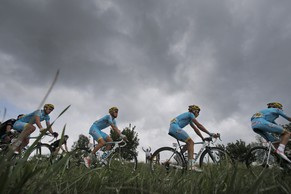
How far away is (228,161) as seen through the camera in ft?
9.25

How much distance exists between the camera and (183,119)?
9172mm

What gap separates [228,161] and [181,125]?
637 cm

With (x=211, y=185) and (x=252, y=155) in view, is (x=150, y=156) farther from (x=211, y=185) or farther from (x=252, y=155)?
(x=211, y=185)

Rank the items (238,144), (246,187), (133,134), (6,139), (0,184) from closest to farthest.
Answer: (0,184) < (246,187) < (6,139) < (133,134) < (238,144)

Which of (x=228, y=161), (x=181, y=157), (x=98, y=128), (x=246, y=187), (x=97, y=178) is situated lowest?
(x=246, y=187)

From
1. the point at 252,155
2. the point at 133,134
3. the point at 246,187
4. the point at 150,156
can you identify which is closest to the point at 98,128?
the point at 150,156

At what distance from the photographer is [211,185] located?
204 centimetres

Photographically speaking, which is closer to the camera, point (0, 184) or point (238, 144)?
point (0, 184)

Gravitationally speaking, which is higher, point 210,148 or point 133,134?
point 133,134

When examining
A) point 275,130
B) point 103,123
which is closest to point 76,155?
point 275,130

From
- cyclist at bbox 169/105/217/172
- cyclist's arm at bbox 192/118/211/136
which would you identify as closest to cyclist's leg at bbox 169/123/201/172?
cyclist at bbox 169/105/217/172

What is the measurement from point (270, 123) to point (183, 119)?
2.80m

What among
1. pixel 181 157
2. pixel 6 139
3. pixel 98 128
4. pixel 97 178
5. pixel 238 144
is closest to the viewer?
pixel 97 178

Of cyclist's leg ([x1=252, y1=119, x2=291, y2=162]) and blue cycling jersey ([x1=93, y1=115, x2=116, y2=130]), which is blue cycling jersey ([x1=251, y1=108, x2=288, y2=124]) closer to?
cyclist's leg ([x1=252, y1=119, x2=291, y2=162])
